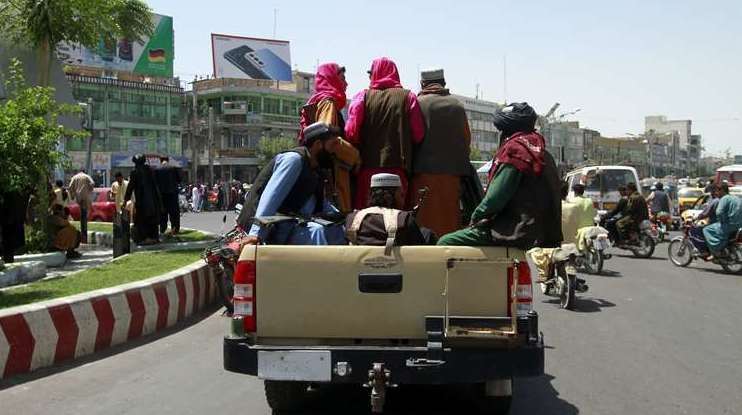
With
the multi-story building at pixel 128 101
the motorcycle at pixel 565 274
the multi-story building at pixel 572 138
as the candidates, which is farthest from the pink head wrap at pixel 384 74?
the multi-story building at pixel 572 138

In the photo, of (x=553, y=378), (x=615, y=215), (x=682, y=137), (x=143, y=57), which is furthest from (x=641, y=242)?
(x=682, y=137)

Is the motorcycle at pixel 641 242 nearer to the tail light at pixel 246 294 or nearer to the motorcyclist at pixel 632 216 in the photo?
the motorcyclist at pixel 632 216

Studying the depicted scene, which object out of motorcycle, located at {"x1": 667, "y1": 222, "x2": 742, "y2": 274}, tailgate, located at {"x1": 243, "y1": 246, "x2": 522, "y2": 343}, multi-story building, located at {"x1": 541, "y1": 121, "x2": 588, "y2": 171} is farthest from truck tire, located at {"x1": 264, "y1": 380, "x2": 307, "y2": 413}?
multi-story building, located at {"x1": 541, "y1": 121, "x2": 588, "y2": 171}

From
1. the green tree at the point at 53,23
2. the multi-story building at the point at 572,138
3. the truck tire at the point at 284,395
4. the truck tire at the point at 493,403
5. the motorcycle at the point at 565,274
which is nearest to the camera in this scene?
the truck tire at the point at 493,403

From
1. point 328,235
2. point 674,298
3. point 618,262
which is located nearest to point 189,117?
point 618,262

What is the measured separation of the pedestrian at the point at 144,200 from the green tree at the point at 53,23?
360cm

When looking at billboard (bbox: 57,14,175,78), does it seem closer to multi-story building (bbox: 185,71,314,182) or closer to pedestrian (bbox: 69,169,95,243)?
multi-story building (bbox: 185,71,314,182)

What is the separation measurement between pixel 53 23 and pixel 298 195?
13.2m

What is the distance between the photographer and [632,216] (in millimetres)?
16984

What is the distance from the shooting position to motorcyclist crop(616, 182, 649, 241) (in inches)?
663

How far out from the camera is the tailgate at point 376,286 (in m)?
4.28

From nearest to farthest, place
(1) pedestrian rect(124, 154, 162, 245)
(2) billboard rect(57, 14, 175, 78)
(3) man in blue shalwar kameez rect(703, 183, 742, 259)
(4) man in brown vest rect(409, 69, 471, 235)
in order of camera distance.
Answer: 1. (4) man in brown vest rect(409, 69, 471, 235)
2. (3) man in blue shalwar kameez rect(703, 183, 742, 259)
3. (1) pedestrian rect(124, 154, 162, 245)
4. (2) billboard rect(57, 14, 175, 78)

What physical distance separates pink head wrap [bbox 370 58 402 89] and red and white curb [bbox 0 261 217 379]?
3.40m

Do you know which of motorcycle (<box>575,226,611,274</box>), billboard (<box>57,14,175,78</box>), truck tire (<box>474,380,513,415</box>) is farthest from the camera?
billboard (<box>57,14,175,78</box>)
